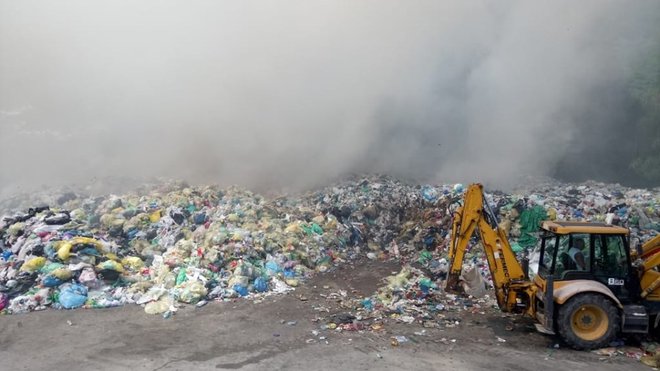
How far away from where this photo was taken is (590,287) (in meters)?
5.05

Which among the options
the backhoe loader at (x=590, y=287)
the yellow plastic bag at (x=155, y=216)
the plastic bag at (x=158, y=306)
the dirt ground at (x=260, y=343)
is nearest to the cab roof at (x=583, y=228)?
the backhoe loader at (x=590, y=287)

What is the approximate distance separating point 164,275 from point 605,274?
5.86 meters

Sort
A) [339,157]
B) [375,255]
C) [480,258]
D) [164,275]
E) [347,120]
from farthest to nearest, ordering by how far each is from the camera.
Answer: [347,120] → [339,157] → [375,255] → [480,258] → [164,275]

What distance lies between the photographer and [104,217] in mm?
9797

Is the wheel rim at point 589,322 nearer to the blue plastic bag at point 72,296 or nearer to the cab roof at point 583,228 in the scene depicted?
the cab roof at point 583,228

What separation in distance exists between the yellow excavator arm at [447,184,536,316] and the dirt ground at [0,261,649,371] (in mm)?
402

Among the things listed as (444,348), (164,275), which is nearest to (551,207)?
(444,348)

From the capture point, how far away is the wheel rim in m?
5.04

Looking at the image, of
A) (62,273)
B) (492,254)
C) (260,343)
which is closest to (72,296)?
(62,273)

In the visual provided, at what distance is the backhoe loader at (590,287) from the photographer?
503cm

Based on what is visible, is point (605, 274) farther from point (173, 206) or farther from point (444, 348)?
point (173, 206)

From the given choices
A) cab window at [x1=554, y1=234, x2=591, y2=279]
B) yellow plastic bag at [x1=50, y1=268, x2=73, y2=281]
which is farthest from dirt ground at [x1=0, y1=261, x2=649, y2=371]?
cab window at [x1=554, y1=234, x2=591, y2=279]

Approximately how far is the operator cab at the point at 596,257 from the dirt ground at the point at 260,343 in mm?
735

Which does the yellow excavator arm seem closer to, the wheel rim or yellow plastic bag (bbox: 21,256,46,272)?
the wheel rim
